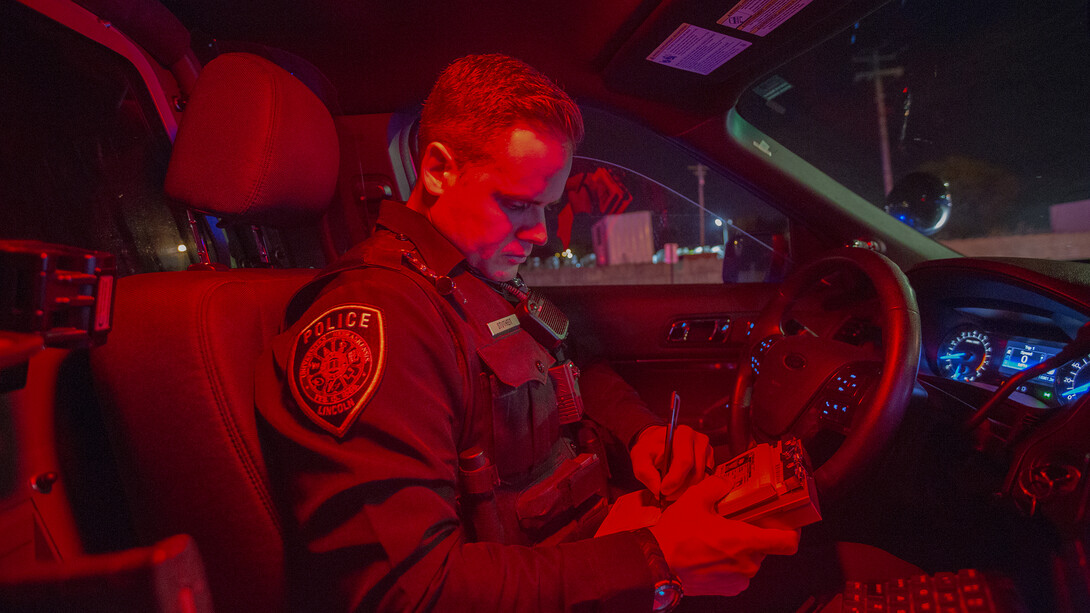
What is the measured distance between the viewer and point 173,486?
0.90m

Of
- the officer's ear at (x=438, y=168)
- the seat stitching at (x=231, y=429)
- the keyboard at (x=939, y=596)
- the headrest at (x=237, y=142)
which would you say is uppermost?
the headrest at (x=237, y=142)

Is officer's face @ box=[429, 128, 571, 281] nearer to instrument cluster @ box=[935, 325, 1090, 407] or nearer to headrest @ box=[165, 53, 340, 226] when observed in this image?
headrest @ box=[165, 53, 340, 226]

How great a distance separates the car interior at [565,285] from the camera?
0.89 metres

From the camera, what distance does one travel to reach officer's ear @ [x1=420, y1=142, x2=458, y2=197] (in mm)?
1163

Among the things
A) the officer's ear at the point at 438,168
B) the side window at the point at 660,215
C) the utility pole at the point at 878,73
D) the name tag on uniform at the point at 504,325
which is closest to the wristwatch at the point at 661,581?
the name tag on uniform at the point at 504,325

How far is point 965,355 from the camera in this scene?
1585 mm

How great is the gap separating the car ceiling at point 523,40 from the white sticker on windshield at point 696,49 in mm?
28

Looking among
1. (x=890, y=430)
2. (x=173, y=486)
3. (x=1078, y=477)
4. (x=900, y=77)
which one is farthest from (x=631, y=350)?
(x=900, y=77)

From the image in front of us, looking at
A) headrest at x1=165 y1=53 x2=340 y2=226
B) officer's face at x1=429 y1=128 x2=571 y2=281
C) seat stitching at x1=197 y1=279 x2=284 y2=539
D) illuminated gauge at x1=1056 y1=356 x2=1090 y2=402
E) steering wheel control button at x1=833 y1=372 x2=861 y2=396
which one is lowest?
illuminated gauge at x1=1056 y1=356 x2=1090 y2=402

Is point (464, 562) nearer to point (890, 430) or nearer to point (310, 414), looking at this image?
point (310, 414)

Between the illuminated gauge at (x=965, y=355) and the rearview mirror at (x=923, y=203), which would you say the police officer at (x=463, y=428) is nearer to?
the illuminated gauge at (x=965, y=355)

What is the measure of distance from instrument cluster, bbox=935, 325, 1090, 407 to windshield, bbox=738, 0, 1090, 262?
41cm

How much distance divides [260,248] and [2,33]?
82 cm

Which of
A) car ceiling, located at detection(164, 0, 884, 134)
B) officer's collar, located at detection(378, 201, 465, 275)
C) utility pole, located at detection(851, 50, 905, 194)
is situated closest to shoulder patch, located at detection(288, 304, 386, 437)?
officer's collar, located at detection(378, 201, 465, 275)
